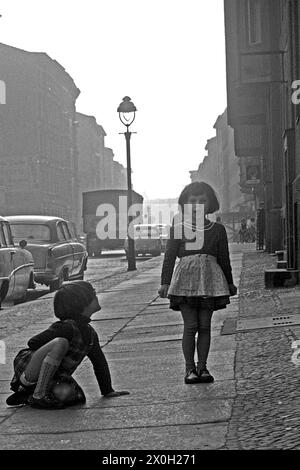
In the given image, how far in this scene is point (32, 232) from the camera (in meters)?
20.4

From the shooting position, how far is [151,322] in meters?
11.5

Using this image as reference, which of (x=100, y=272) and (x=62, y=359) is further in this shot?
(x=100, y=272)

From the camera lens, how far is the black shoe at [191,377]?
269 inches

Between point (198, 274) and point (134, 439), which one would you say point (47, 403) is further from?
point (198, 274)

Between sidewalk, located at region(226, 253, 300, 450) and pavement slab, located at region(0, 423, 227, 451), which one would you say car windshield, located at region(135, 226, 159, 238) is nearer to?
sidewalk, located at region(226, 253, 300, 450)

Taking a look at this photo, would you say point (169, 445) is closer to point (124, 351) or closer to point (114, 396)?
point (114, 396)

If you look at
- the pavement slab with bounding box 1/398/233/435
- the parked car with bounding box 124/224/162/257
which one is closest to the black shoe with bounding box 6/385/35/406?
the pavement slab with bounding box 1/398/233/435

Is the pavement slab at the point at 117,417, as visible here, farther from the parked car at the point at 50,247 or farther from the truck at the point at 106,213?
the truck at the point at 106,213

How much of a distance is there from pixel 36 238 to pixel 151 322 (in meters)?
9.14

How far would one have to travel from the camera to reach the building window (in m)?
27.3

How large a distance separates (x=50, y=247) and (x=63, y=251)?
91cm

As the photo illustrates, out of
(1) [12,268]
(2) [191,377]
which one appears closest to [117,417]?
(2) [191,377]

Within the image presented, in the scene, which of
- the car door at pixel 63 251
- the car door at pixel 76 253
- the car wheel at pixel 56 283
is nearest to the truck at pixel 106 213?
the car door at pixel 76 253
